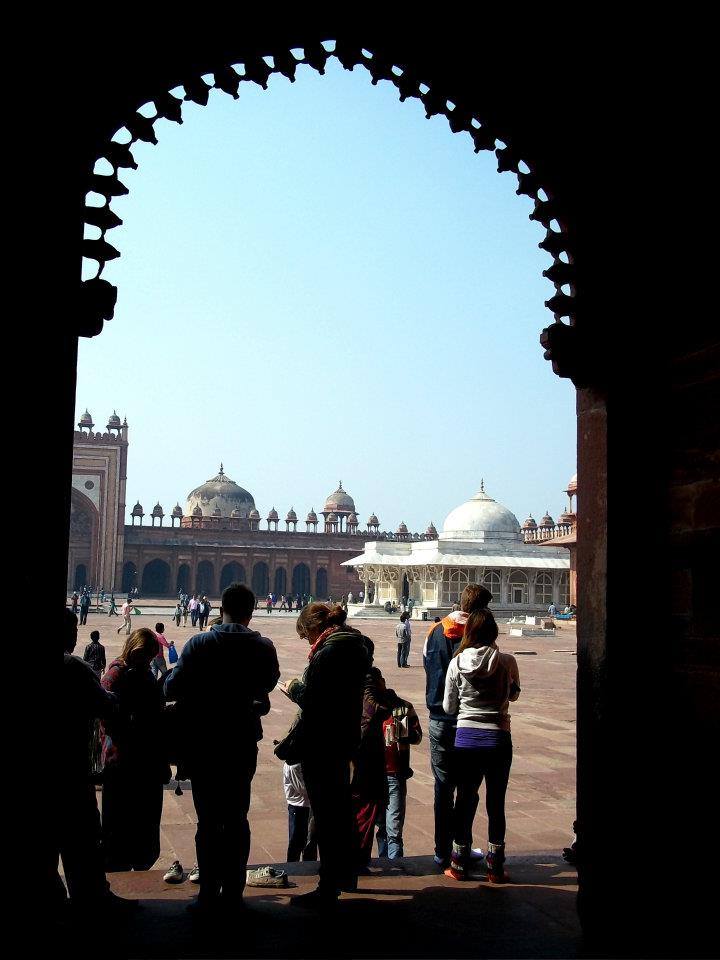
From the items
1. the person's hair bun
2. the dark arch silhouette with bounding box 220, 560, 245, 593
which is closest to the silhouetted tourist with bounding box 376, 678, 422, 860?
the person's hair bun

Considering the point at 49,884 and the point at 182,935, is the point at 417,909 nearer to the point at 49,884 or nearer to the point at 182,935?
the point at 182,935

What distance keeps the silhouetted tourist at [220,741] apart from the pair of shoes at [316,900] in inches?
10.2

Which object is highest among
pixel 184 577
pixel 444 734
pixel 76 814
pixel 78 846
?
pixel 184 577

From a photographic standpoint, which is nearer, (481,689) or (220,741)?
(220,741)

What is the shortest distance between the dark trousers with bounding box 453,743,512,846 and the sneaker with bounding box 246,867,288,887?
2.67ft

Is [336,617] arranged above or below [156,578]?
above

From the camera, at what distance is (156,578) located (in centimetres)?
5759

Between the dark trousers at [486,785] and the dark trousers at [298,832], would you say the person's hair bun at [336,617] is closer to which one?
the dark trousers at [486,785]

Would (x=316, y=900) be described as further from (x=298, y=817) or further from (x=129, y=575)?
(x=129, y=575)

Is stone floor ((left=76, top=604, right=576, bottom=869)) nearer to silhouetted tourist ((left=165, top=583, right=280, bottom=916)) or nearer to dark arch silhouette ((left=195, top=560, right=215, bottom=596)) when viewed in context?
silhouetted tourist ((left=165, top=583, right=280, bottom=916))

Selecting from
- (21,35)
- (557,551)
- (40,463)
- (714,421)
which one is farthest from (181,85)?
(557,551)

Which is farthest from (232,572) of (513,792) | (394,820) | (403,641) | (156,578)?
(394,820)

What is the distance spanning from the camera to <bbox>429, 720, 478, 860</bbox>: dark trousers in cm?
453

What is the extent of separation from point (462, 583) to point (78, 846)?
4105 cm
